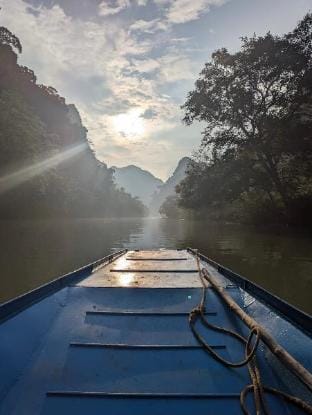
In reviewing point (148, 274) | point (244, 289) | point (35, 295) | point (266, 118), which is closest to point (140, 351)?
point (35, 295)

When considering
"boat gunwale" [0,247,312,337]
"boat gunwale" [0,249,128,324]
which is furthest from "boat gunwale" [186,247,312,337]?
"boat gunwale" [0,249,128,324]

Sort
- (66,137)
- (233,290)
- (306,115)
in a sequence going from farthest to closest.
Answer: (66,137)
(306,115)
(233,290)

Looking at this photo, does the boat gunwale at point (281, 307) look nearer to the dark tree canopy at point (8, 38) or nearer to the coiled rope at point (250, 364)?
the coiled rope at point (250, 364)

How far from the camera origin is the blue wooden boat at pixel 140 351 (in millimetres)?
2395

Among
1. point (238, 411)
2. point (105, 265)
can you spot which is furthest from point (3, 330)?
point (105, 265)

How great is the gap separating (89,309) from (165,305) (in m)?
0.96

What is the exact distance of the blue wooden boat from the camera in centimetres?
239

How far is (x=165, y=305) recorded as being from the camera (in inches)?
161

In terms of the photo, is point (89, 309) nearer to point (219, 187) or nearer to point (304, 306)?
point (304, 306)

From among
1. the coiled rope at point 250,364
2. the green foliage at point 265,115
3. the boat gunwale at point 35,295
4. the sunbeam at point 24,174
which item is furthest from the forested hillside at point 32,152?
the coiled rope at point 250,364

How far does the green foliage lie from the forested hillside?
53.7 feet

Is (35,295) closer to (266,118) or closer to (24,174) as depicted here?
(266,118)

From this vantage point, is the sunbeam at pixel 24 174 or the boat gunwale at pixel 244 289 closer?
the boat gunwale at pixel 244 289

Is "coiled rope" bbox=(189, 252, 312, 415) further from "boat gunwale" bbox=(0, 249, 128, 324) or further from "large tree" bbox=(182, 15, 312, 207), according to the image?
"large tree" bbox=(182, 15, 312, 207)
